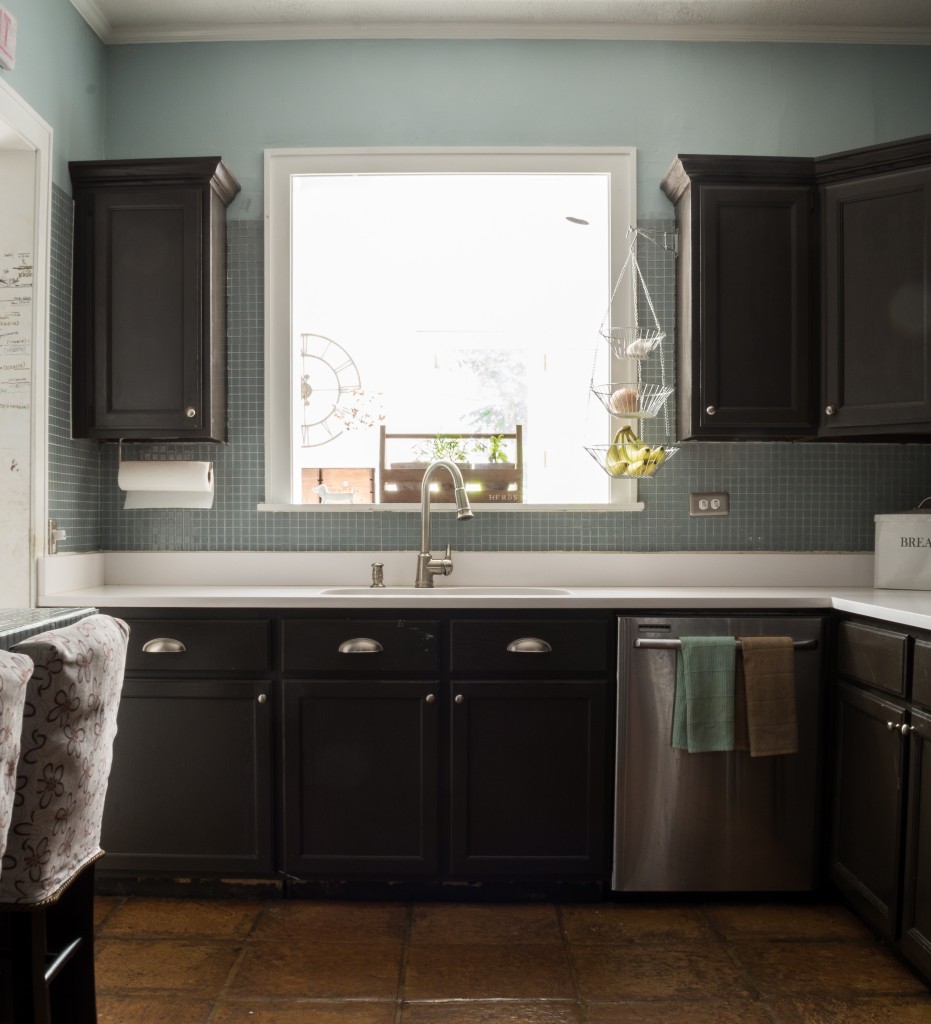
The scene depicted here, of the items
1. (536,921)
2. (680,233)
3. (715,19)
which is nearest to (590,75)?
(715,19)

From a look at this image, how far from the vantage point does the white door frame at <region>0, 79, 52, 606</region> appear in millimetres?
2441

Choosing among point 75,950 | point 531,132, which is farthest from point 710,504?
point 75,950

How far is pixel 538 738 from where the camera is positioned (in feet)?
7.63

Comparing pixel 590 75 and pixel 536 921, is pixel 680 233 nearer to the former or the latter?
pixel 590 75

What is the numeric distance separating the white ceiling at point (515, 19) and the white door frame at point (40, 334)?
66 centimetres

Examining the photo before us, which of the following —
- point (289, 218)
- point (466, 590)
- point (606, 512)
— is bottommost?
point (466, 590)

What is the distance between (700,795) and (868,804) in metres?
0.43

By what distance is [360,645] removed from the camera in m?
2.32

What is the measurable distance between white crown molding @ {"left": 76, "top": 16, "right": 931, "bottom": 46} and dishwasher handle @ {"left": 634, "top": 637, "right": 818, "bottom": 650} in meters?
2.11

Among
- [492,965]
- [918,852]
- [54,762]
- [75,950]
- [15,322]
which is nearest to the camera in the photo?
[54,762]

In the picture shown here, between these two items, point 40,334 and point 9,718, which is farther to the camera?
point 40,334

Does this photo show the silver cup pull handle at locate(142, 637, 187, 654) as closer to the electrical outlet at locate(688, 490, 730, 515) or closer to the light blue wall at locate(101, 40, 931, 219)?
the light blue wall at locate(101, 40, 931, 219)

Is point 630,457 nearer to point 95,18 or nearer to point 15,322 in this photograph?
point 15,322

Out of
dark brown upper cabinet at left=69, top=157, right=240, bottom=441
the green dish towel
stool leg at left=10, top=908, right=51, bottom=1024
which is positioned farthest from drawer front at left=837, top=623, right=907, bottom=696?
dark brown upper cabinet at left=69, top=157, right=240, bottom=441
